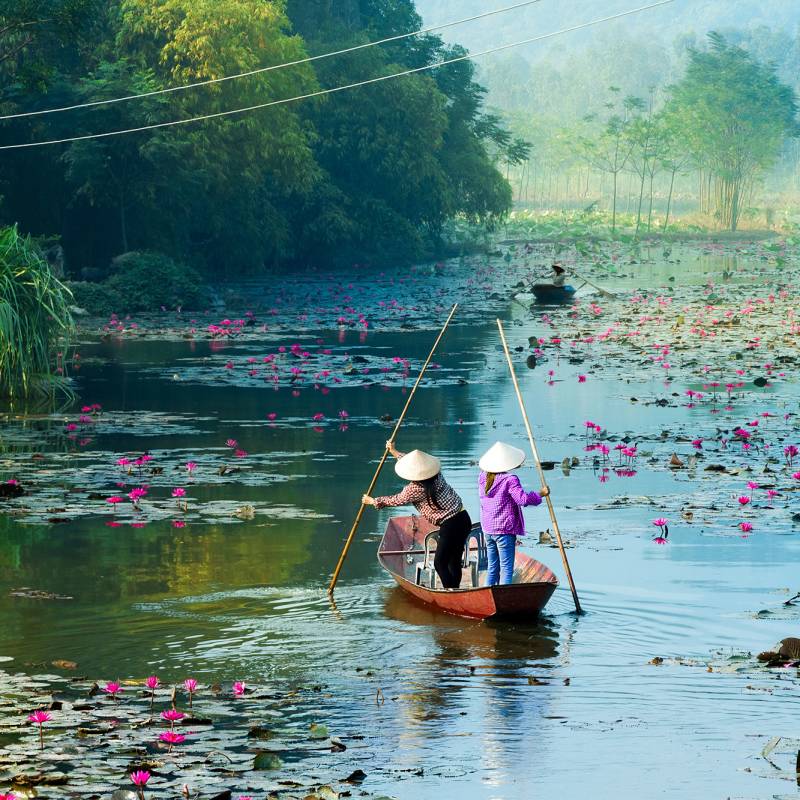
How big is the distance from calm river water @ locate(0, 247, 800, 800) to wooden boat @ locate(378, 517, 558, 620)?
0.15m

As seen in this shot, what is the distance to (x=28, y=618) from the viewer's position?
1145 cm

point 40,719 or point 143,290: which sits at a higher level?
point 143,290

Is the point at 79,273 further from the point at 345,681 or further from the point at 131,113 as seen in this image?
the point at 345,681

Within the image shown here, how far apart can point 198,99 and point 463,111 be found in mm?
A: 25278

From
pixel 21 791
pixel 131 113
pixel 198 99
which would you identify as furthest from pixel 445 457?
pixel 198 99

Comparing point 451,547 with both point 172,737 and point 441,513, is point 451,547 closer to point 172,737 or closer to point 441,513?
point 441,513

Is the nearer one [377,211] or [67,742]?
[67,742]

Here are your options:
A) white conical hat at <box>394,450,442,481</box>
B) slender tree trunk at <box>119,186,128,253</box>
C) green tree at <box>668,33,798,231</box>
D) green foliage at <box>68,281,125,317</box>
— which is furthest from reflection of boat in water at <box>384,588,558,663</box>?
green tree at <box>668,33,798,231</box>

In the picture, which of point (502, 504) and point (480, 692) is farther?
point (502, 504)

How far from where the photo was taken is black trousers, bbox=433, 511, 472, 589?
39.9ft

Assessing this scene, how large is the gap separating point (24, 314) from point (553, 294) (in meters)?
24.9

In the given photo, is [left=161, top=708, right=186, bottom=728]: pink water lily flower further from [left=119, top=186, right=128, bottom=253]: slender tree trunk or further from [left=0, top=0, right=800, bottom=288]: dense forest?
[left=119, top=186, right=128, bottom=253]: slender tree trunk

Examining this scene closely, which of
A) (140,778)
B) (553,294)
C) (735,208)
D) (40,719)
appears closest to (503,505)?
(40,719)

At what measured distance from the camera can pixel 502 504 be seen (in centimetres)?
1177
